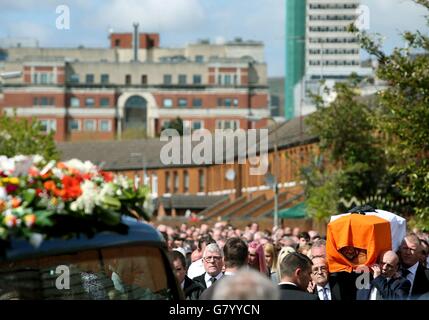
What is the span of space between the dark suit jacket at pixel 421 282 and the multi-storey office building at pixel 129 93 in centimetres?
16995

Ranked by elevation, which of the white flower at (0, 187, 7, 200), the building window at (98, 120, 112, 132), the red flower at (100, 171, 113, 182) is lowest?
the building window at (98, 120, 112, 132)

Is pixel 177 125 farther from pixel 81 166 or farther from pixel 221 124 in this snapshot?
pixel 81 166

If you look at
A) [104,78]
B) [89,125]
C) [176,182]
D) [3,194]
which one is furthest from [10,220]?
[89,125]

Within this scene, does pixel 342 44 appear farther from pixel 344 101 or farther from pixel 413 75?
pixel 413 75

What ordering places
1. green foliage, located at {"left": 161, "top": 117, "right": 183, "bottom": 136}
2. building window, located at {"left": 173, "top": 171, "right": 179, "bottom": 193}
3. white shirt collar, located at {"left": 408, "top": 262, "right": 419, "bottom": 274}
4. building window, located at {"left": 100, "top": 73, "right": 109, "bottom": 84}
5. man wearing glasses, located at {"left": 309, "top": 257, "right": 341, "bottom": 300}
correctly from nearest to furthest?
man wearing glasses, located at {"left": 309, "top": 257, "right": 341, "bottom": 300} → white shirt collar, located at {"left": 408, "top": 262, "right": 419, "bottom": 274} → building window, located at {"left": 173, "top": 171, "right": 179, "bottom": 193} → green foliage, located at {"left": 161, "top": 117, "right": 183, "bottom": 136} → building window, located at {"left": 100, "top": 73, "right": 109, "bottom": 84}

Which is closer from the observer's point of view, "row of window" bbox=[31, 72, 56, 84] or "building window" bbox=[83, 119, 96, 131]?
"row of window" bbox=[31, 72, 56, 84]

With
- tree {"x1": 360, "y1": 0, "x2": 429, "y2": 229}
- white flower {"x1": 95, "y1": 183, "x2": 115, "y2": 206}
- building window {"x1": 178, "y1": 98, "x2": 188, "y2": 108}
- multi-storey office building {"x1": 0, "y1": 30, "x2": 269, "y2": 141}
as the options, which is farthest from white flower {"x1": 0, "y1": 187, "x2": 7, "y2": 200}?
building window {"x1": 178, "y1": 98, "x2": 188, "y2": 108}

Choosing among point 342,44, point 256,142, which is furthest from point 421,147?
point 342,44

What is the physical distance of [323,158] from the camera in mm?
57500

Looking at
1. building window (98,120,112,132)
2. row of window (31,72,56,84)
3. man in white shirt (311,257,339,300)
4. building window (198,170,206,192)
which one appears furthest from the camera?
building window (98,120,112,132)

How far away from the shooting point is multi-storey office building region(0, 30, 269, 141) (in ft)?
614

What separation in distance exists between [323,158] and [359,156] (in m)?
4.58

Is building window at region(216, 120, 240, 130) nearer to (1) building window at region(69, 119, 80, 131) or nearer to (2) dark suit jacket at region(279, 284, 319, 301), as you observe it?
(1) building window at region(69, 119, 80, 131)

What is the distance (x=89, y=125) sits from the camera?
19375 centimetres
